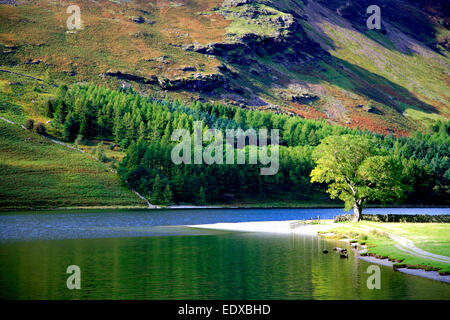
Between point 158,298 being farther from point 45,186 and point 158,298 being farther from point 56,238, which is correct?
point 45,186

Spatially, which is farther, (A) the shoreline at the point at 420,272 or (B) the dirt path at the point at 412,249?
(B) the dirt path at the point at 412,249

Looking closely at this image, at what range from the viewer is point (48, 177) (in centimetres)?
13038

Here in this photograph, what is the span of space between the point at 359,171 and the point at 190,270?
155ft

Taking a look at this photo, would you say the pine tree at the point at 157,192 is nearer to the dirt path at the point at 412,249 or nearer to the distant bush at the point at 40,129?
the distant bush at the point at 40,129

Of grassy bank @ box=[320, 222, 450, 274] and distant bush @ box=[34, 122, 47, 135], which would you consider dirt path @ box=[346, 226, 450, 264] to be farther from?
distant bush @ box=[34, 122, 47, 135]

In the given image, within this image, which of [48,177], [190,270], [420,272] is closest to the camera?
[420,272]

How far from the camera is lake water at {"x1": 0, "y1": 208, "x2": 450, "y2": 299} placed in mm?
30125

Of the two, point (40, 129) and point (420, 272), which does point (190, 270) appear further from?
point (40, 129)

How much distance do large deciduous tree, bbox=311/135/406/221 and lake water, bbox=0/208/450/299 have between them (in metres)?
19.6

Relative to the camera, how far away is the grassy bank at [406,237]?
3777 centimetres

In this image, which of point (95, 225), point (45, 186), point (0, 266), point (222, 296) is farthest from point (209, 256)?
point (45, 186)

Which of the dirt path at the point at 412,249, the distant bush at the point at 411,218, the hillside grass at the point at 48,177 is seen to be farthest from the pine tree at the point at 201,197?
the dirt path at the point at 412,249

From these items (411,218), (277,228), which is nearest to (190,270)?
(277,228)

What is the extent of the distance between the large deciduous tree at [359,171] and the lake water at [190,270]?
19.6 meters
